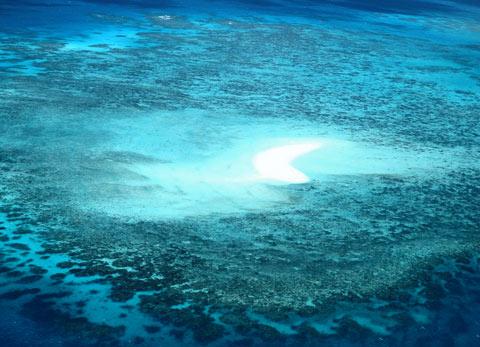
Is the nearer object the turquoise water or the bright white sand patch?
the turquoise water

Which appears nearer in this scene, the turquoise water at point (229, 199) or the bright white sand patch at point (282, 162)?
the turquoise water at point (229, 199)

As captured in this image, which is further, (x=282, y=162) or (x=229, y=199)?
(x=282, y=162)

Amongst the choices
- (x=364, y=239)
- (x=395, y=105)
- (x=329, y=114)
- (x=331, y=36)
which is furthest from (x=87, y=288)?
(x=331, y=36)

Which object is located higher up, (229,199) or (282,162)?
(282,162)

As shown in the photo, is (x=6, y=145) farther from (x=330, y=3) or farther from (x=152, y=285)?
(x=330, y=3)
